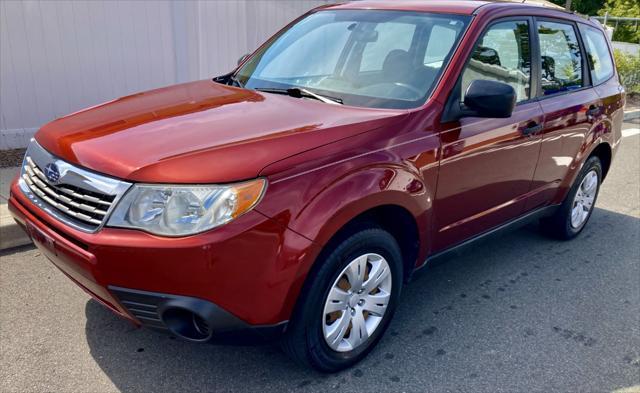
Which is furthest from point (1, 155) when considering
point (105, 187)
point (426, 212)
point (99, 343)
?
point (426, 212)

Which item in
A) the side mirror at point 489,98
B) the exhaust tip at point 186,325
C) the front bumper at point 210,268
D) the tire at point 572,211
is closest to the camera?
the front bumper at point 210,268

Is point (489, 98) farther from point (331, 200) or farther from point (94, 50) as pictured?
point (94, 50)

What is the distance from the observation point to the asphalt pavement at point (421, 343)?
109 inches

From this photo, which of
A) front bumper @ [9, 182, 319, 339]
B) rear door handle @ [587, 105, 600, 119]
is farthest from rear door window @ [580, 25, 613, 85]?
front bumper @ [9, 182, 319, 339]

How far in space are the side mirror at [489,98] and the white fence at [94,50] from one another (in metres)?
4.80

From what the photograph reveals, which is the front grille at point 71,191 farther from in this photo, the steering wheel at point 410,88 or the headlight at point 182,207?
the steering wheel at point 410,88

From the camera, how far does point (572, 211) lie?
4645mm

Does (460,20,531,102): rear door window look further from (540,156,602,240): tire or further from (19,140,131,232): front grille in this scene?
(19,140,131,232): front grille

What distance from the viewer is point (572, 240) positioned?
190 inches

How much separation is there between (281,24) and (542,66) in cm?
511

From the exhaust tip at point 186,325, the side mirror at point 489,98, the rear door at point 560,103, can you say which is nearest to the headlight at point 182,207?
the exhaust tip at point 186,325

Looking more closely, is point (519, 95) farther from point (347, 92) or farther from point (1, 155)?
point (1, 155)

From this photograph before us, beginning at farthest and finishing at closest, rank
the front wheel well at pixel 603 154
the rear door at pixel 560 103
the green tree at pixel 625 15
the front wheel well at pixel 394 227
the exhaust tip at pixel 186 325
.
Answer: the green tree at pixel 625 15 → the front wheel well at pixel 603 154 → the rear door at pixel 560 103 → the front wheel well at pixel 394 227 → the exhaust tip at pixel 186 325

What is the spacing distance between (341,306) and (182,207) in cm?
94
